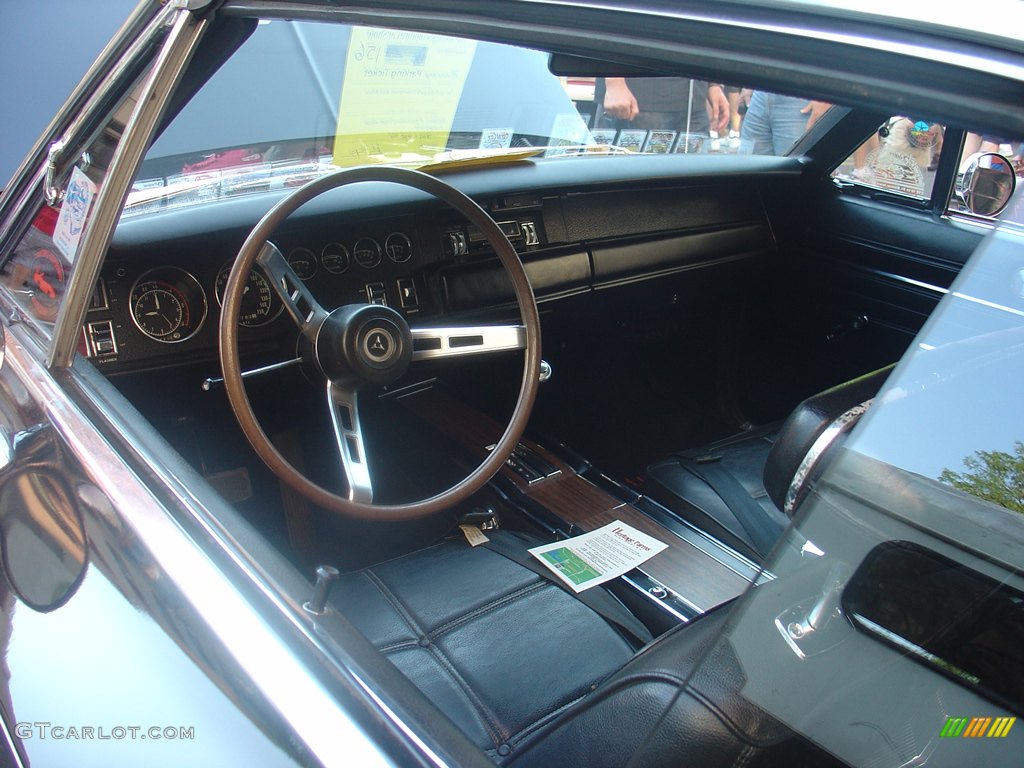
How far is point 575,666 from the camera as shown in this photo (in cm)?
151

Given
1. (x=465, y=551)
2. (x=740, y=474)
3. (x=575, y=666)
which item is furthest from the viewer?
(x=740, y=474)

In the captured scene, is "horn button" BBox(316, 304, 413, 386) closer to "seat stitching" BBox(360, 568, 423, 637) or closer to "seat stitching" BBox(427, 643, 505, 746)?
"seat stitching" BBox(360, 568, 423, 637)

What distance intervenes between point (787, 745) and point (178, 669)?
2.02 ft

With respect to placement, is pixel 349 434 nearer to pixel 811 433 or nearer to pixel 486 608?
pixel 486 608

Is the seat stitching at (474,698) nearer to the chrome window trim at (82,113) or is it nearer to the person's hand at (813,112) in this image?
the chrome window trim at (82,113)

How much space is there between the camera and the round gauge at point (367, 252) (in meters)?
2.27

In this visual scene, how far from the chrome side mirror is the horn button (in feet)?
3.54

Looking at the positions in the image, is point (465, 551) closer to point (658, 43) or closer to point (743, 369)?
point (658, 43)

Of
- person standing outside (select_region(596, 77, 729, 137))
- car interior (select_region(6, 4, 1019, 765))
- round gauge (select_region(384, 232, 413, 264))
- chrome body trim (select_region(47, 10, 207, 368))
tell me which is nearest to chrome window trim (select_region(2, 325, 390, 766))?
car interior (select_region(6, 4, 1019, 765))

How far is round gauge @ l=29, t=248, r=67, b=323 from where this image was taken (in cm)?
145

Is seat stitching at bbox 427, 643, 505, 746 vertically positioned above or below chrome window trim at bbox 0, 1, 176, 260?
below

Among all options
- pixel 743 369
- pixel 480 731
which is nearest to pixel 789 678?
pixel 480 731

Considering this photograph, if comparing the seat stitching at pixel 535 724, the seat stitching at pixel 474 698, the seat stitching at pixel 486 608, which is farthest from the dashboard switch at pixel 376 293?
the seat stitching at pixel 535 724

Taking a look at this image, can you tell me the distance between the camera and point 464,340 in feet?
5.88
